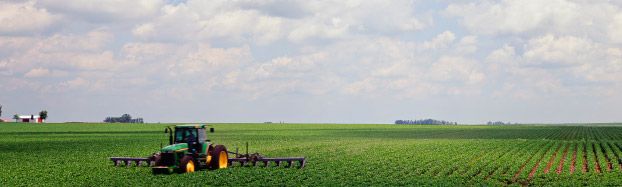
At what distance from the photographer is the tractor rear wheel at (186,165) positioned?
95.9 ft

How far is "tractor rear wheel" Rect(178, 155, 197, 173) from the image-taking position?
29.2m

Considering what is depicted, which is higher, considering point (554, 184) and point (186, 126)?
point (186, 126)

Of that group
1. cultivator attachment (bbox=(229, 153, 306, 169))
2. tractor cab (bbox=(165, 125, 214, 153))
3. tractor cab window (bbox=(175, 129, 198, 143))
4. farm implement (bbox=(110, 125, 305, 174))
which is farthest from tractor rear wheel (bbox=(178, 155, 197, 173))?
cultivator attachment (bbox=(229, 153, 306, 169))

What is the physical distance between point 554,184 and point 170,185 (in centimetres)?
1491

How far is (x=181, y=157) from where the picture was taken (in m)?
30.3

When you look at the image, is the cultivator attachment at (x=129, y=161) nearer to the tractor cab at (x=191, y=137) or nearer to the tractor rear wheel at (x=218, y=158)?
the tractor cab at (x=191, y=137)

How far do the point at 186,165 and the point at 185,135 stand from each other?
2225 mm

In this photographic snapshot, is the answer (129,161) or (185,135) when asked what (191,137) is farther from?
(129,161)

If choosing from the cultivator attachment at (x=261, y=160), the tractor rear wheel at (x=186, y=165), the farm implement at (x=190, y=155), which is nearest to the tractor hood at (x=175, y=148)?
the farm implement at (x=190, y=155)

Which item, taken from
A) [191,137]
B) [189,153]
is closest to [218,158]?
[189,153]

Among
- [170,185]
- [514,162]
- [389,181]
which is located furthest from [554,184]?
[170,185]

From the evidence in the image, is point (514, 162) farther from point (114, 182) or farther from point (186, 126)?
point (114, 182)

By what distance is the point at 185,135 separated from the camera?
3127 centimetres

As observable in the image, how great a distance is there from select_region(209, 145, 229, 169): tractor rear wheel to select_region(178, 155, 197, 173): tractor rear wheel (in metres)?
1.22
